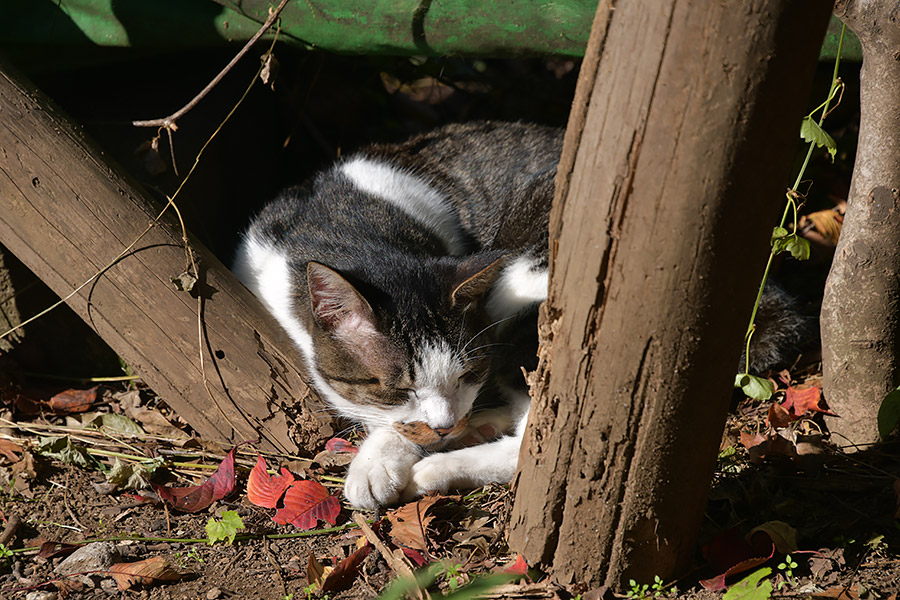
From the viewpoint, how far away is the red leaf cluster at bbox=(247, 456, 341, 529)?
2141mm

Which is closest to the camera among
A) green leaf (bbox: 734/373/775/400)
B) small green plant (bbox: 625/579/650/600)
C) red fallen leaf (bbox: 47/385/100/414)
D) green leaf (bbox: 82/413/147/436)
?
small green plant (bbox: 625/579/650/600)

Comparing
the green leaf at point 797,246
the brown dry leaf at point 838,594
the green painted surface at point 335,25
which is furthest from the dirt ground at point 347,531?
the green painted surface at point 335,25

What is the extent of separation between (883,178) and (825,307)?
1.33 feet

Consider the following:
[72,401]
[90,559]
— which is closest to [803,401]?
[90,559]

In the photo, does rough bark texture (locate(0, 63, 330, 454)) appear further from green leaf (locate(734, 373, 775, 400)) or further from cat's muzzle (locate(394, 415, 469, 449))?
green leaf (locate(734, 373, 775, 400))

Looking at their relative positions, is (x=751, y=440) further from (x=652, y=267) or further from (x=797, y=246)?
(x=652, y=267)

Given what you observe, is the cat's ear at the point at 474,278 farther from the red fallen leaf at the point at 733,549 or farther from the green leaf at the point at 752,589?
the green leaf at the point at 752,589

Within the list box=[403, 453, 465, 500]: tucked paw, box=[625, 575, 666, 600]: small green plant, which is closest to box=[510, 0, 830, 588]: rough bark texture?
box=[625, 575, 666, 600]: small green plant

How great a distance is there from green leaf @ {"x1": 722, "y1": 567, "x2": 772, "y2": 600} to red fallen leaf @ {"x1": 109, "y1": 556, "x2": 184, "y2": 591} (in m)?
1.35

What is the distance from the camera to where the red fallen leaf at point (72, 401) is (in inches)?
107

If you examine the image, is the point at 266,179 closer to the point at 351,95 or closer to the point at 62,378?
the point at 351,95

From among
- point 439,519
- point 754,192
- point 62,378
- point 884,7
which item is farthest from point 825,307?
point 62,378

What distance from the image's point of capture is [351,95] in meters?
3.89

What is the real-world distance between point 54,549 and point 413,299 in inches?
47.4
